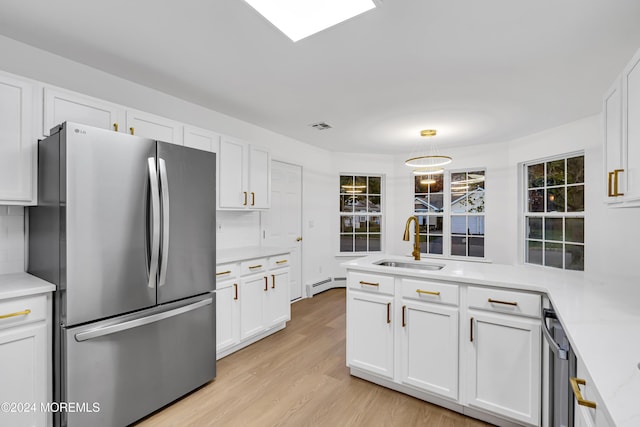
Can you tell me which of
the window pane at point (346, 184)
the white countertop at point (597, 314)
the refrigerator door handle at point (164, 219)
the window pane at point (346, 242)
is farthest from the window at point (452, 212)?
the refrigerator door handle at point (164, 219)

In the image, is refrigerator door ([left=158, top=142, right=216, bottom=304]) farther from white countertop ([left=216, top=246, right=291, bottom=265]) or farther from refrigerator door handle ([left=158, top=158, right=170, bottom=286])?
white countertop ([left=216, top=246, right=291, bottom=265])

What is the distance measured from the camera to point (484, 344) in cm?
193

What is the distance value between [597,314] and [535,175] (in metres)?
Answer: 3.78

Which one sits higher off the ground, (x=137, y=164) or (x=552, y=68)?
(x=552, y=68)

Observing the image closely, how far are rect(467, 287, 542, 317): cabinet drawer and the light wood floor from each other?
793 millimetres

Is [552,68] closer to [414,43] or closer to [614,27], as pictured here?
[614,27]

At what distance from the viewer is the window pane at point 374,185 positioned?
5.90 meters

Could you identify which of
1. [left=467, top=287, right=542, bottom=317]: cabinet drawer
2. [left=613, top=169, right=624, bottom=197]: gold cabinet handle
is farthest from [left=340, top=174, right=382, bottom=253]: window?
[left=613, top=169, right=624, bottom=197]: gold cabinet handle

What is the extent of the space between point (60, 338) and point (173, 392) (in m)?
0.81

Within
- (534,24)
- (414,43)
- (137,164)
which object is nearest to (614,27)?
(534,24)

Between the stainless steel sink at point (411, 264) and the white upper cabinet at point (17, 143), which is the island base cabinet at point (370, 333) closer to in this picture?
the stainless steel sink at point (411, 264)

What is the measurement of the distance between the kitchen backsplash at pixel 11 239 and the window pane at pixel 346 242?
14.5 feet

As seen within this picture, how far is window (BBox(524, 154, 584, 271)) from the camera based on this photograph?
3848 mm

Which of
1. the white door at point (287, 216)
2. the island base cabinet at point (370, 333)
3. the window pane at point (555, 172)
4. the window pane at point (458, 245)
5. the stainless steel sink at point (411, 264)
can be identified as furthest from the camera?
the window pane at point (458, 245)
